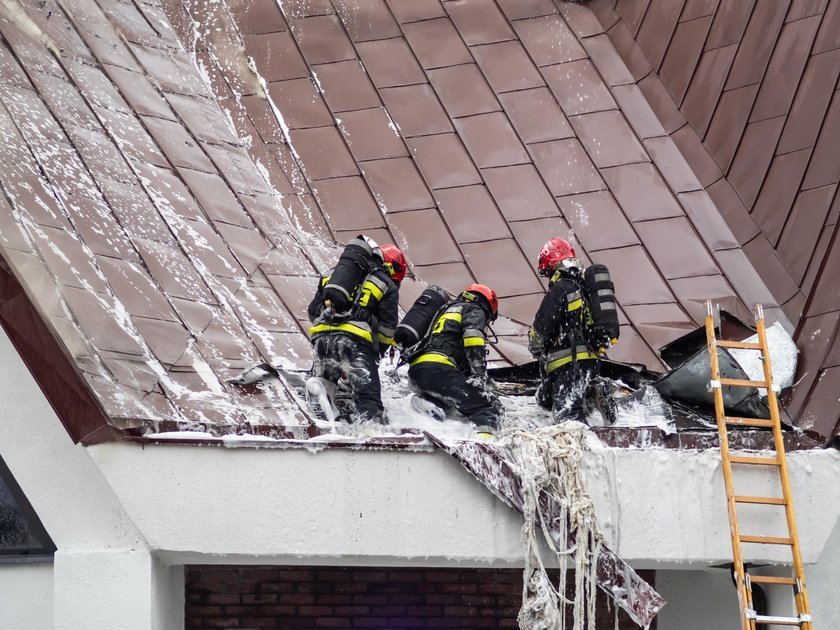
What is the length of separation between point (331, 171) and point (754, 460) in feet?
12.0

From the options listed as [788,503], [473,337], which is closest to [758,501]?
[788,503]

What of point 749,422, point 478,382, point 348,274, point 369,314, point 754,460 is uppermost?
point 348,274

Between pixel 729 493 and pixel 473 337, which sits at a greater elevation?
pixel 473 337

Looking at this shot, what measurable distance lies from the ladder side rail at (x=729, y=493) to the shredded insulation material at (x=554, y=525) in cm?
69

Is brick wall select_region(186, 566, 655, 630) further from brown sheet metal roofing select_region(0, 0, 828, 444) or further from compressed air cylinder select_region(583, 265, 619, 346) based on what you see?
compressed air cylinder select_region(583, 265, 619, 346)

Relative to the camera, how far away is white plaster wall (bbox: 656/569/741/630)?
702 centimetres

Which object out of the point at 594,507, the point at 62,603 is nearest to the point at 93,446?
the point at 62,603

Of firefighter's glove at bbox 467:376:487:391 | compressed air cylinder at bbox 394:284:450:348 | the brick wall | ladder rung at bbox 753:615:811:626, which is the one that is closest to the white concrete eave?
ladder rung at bbox 753:615:811:626

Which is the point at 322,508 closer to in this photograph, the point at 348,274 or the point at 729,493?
the point at 348,274

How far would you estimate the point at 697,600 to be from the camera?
7109mm

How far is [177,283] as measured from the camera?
22.2 ft

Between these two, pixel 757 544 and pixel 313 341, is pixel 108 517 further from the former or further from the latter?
pixel 757 544

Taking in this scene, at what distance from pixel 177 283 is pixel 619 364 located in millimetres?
2625

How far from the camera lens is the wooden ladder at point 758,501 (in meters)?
5.96
